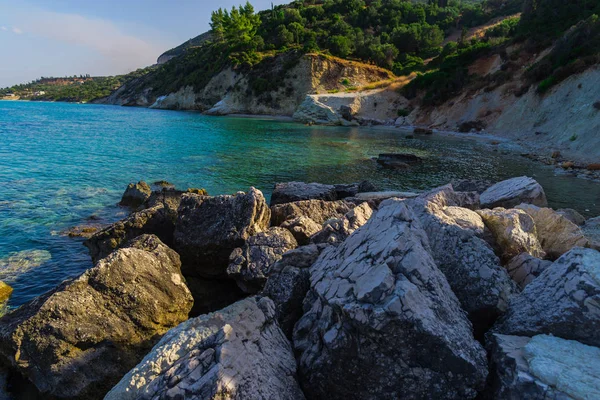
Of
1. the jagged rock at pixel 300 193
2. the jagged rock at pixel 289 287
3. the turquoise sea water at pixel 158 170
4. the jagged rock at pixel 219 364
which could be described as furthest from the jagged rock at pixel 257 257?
the turquoise sea water at pixel 158 170

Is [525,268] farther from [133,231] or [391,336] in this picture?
[133,231]

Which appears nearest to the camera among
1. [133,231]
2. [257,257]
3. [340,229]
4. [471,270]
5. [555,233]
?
[471,270]

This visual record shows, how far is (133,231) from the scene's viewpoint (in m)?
11.5

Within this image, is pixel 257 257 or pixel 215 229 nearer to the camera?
pixel 257 257

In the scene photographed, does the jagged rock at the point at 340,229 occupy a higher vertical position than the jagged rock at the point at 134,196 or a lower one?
higher

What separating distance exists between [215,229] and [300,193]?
19.3 ft

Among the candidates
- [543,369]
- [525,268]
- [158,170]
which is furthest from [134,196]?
[543,369]

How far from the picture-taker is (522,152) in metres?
32.6

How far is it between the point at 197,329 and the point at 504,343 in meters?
3.95

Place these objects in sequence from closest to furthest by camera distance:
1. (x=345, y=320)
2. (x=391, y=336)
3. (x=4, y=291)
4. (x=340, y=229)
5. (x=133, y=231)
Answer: (x=391, y=336) < (x=345, y=320) < (x=340, y=229) < (x=4, y=291) < (x=133, y=231)

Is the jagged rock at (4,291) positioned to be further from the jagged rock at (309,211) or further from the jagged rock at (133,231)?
the jagged rock at (309,211)

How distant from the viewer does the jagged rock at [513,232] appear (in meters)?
7.47

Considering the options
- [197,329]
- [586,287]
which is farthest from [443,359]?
[197,329]

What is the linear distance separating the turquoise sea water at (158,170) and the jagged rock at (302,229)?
24.9ft
